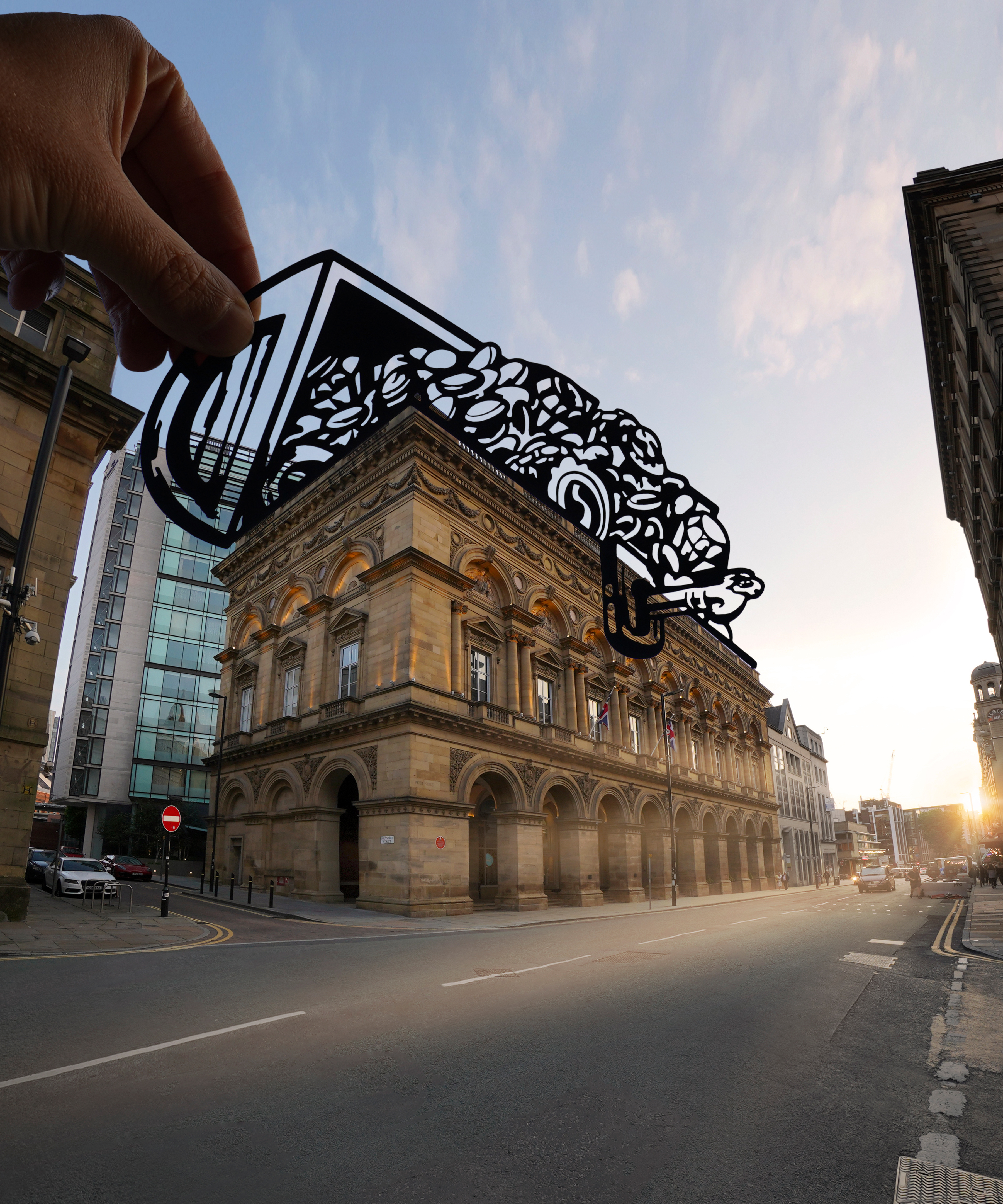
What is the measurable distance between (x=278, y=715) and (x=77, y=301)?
1922 centimetres

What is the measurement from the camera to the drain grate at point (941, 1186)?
3.94 meters

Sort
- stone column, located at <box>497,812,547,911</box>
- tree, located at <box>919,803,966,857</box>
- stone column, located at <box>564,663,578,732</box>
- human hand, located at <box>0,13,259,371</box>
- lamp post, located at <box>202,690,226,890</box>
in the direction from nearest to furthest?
human hand, located at <box>0,13,259,371</box> → stone column, located at <box>497,812,547,911</box> → stone column, located at <box>564,663,578,732</box> → lamp post, located at <box>202,690,226,890</box> → tree, located at <box>919,803,966,857</box>

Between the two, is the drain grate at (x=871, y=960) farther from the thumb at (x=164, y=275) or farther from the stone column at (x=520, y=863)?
the thumb at (x=164, y=275)

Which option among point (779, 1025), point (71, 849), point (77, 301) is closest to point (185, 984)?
point (779, 1025)

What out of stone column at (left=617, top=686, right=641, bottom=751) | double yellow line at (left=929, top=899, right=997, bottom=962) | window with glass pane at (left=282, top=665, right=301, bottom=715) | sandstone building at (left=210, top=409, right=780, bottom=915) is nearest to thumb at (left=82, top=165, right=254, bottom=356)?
double yellow line at (left=929, top=899, right=997, bottom=962)

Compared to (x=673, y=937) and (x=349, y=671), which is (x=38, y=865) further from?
(x=673, y=937)

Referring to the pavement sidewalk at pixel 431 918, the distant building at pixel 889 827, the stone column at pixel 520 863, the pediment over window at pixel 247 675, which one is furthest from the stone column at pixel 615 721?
the distant building at pixel 889 827

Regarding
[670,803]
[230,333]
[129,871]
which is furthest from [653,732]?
[230,333]

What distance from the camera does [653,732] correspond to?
40781 millimetres

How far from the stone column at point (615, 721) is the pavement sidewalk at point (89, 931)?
2234 centimetres

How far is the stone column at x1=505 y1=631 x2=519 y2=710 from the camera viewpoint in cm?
2978

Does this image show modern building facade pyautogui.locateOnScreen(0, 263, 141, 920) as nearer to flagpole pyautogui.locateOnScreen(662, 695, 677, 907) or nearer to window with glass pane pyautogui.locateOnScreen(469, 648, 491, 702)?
window with glass pane pyautogui.locateOnScreen(469, 648, 491, 702)

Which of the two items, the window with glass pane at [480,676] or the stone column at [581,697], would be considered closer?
the window with glass pane at [480,676]

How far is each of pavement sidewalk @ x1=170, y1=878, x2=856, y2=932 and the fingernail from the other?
1980 cm
